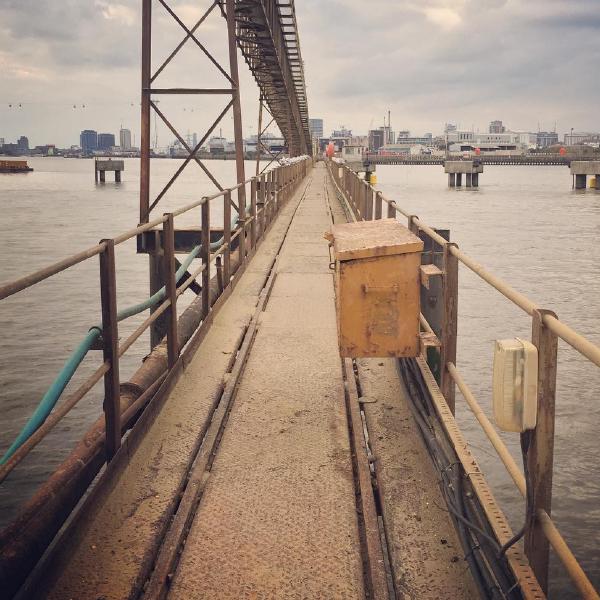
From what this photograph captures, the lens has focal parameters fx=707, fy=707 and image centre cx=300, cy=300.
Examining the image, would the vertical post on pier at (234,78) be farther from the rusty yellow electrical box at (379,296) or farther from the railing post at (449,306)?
the railing post at (449,306)

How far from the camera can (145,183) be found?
45.2 feet

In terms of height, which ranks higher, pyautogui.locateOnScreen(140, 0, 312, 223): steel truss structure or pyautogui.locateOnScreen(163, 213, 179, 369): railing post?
pyautogui.locateOnScreen(140, 0, 312, 223): steel truss structure

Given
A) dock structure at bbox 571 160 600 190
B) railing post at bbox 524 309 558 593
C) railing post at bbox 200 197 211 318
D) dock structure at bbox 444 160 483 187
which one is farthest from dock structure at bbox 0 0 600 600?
dock structure at bbox 444 160 483 187

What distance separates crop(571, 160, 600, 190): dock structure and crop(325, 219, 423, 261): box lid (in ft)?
267

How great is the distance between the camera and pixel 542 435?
2.86m

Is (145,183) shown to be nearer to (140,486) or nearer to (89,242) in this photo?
(140,486)

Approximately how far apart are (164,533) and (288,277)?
7707 millimetres

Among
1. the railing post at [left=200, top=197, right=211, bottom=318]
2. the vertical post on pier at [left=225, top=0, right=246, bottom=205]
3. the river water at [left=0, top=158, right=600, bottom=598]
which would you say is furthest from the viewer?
the vertical post on pier at [left=225, top=0, right=246, bottom=205]

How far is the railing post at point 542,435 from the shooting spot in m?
2.80

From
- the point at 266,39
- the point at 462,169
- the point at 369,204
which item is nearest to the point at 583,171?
the point at 462,169

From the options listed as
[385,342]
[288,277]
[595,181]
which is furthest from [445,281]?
[595,181]

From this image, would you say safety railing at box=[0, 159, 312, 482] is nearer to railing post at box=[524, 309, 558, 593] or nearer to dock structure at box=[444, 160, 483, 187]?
railing post at box=[524, 309, 558, 593]

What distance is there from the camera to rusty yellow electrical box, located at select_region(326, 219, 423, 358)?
5.20 m

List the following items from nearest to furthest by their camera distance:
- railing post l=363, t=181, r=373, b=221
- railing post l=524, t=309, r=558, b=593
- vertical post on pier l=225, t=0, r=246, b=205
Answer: railing post l=524, t=309, r=558, b=593 → railing post l=363, t=181, r=373, b=221 → vertical post on pier l=225, t=0, r=246, b=205
